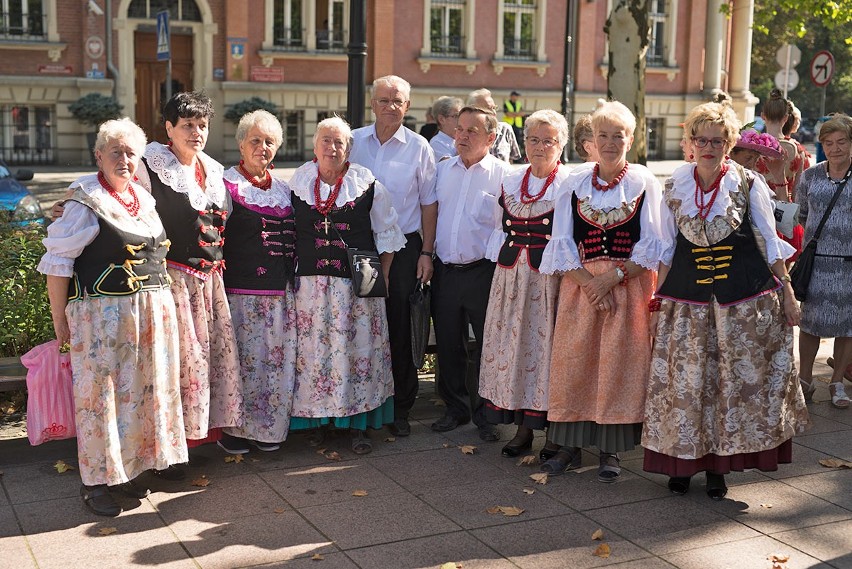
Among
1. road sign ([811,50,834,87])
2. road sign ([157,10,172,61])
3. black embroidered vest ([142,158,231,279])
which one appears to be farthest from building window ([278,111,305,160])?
black embroidered vest ([142,158,231,279])

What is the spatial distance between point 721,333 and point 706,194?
71 cm

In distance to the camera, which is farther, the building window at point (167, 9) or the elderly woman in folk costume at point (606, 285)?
the building window at point (167, 9)

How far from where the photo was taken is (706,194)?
5.58m

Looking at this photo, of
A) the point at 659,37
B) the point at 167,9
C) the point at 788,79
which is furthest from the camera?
the point at 659,37

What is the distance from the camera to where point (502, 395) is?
20.3ft

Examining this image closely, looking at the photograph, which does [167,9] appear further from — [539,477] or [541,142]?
[539,477]

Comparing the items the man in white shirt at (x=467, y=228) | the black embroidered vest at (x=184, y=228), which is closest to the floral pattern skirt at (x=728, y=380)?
the man in white shirt at (x=467, y=228)

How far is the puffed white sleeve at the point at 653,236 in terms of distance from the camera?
566 centimetres

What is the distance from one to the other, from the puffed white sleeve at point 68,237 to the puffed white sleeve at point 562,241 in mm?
2314

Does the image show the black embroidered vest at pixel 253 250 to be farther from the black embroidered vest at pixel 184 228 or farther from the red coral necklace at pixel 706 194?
the red coral necklace at pixel 706 194

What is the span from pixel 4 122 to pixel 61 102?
55.0 inches

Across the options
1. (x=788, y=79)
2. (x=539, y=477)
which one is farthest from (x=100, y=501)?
(x=788, y=79)

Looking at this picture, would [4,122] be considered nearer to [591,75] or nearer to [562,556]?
[591,75]

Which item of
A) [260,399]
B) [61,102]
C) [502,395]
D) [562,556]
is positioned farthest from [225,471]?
[61,102]
